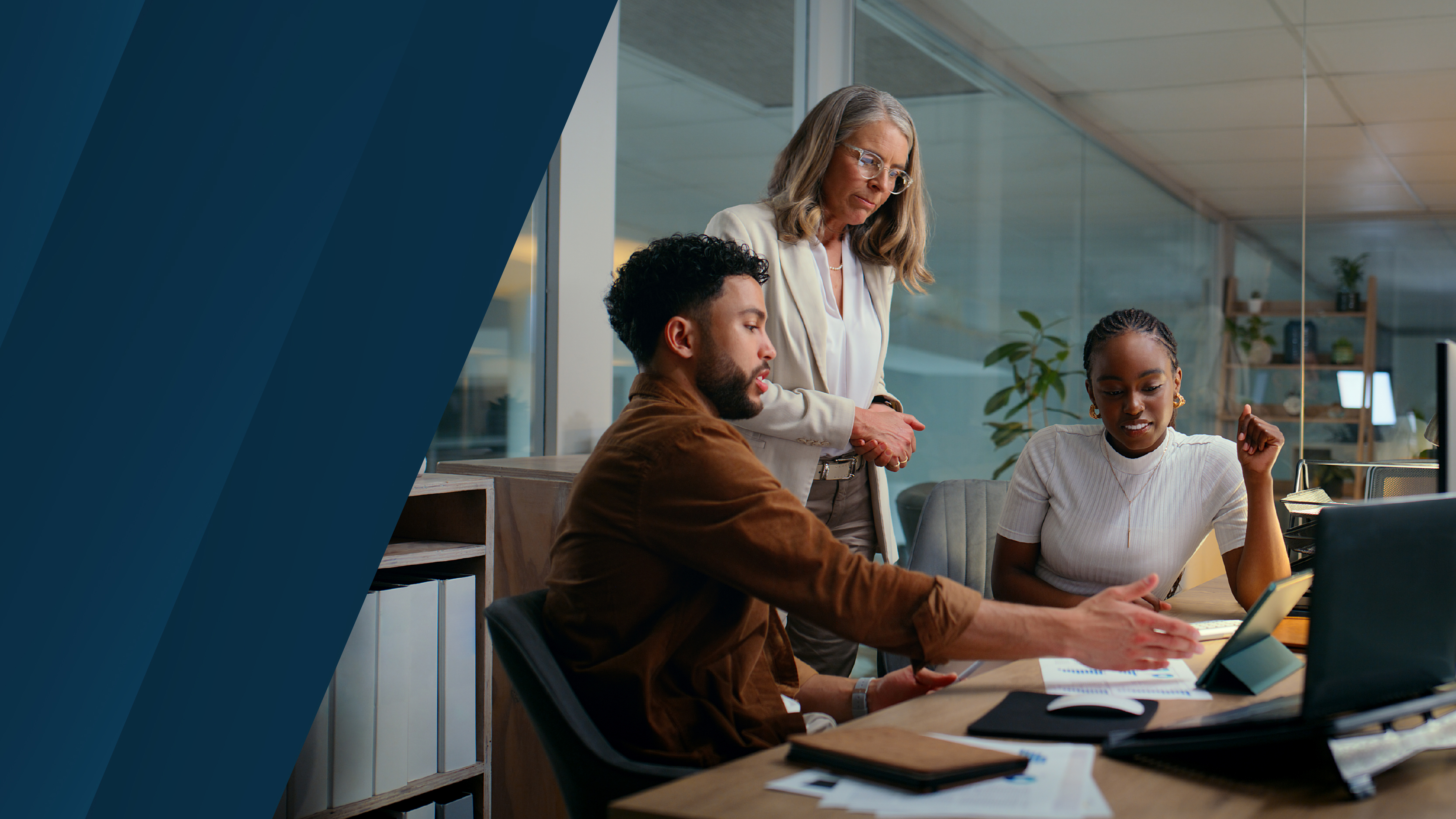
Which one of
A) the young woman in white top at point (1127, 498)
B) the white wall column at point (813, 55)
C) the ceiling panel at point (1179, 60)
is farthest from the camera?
the white wall column at point (813, 55)

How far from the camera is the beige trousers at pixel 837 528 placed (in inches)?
85.6

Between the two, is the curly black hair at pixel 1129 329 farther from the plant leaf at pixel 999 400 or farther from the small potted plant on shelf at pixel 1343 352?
the plant leaf at pixel 999 400

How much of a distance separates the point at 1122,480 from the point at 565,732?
46.7 inches

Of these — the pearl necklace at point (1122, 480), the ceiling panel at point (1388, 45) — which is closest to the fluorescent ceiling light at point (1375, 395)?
the ceiling panel at point (1388, 45)

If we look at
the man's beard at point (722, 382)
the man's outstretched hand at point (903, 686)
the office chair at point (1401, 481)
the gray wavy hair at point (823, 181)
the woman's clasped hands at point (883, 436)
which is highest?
the gray wavy hair at point (823, 181)

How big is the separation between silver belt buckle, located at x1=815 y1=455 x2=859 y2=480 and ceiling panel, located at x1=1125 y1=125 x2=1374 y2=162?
2.26 meters

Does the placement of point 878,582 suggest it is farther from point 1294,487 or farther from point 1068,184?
point 1068,184

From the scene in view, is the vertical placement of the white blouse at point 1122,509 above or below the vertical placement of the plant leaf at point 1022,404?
below

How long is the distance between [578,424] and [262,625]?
150 cm

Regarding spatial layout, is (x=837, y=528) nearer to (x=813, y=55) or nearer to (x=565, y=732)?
(x=565, y=732)

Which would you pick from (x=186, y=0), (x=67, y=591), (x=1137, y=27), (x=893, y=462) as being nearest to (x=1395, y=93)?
(x=1137, y=27)

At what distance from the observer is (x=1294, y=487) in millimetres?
3422

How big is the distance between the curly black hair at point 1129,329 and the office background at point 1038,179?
4.50 ft
